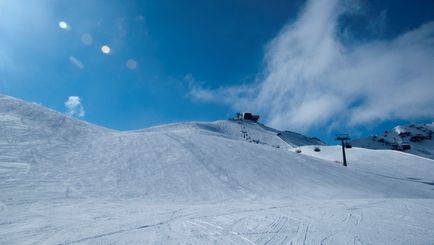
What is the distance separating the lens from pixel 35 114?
23.5 m

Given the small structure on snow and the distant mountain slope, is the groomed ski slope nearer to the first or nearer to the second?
the distant mountain slope

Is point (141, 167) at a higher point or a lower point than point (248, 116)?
lower

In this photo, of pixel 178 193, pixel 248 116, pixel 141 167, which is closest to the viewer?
pixel 178 193

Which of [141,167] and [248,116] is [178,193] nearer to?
[141,167]

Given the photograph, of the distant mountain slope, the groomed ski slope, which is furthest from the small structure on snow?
the distant mountain slope

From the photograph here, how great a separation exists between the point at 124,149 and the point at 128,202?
9.62 m

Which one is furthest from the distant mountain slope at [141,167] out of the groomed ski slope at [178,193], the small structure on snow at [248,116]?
the small structure on snow at [248,116]

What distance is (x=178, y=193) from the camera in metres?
13.2

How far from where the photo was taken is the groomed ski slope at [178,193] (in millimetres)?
6023

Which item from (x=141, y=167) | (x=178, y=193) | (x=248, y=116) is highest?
(x=248, y=116)

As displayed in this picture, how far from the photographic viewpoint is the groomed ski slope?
6023mm

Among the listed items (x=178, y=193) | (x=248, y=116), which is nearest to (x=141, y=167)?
(x=178, y=193)

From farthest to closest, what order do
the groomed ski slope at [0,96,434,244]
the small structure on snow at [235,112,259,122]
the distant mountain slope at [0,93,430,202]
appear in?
the small structure on snow at [235,112,259,122] < the distant mountain slope at [0,93,430,202] < the groomed ski slope at [0,96,434,244]

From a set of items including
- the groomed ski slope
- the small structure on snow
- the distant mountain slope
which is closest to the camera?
the groomed ski slope
